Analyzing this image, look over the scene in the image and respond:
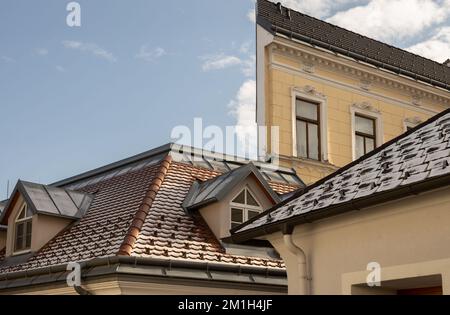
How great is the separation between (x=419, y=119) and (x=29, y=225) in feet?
40.7

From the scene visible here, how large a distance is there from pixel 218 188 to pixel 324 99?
6.94 meters

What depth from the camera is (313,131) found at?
64.6 ft

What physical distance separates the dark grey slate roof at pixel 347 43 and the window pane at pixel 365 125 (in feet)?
5.20

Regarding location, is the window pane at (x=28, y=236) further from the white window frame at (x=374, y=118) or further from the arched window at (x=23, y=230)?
the white window frame at (x=374, y=118)

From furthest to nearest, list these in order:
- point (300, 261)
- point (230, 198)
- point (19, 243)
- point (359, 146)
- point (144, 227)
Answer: point (359, 146) → point (19, 243) → point (230, 198) → point (144, 227) → point (300, 261)

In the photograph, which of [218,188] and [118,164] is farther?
[118,164]

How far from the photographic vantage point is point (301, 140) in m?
19.4

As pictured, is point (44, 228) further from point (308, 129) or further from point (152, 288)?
point (308, 129)

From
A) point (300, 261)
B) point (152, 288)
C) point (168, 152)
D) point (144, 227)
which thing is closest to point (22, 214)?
point (168, 152)

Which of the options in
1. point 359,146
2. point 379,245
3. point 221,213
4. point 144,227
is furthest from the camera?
point 359,146

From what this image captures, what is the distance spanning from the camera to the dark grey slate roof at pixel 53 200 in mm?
14414

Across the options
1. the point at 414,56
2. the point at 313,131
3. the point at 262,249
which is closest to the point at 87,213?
the point at 262,249

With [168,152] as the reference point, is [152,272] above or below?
below
